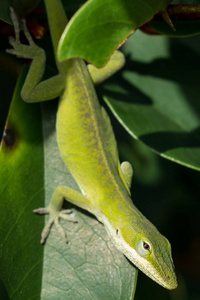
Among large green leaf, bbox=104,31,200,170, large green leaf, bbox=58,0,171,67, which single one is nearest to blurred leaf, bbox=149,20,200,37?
large green leaf, bbox=58,0,171,67

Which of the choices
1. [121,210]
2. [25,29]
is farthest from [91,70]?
[121,210]

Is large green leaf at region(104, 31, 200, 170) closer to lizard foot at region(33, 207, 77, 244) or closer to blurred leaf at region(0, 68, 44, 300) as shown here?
blurred leaf at region(0, 68, 44, 300)

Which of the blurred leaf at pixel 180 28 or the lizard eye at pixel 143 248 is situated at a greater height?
the blurred leaf at pixel 180 28

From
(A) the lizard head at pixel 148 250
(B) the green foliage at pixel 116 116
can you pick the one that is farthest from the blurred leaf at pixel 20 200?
(A) the lizard head at pixel 148 250

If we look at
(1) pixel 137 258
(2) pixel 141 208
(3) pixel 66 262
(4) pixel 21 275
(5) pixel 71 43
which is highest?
(5) pixel 71 43

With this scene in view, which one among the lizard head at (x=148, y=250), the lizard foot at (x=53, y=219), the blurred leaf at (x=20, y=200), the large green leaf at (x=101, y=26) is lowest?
the lizard head at (x=148, y=250)

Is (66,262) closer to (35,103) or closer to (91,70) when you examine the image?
(35,103)

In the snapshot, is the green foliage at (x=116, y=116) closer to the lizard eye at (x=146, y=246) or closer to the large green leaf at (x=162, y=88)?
the large green leaf at (x=162, y=88)
